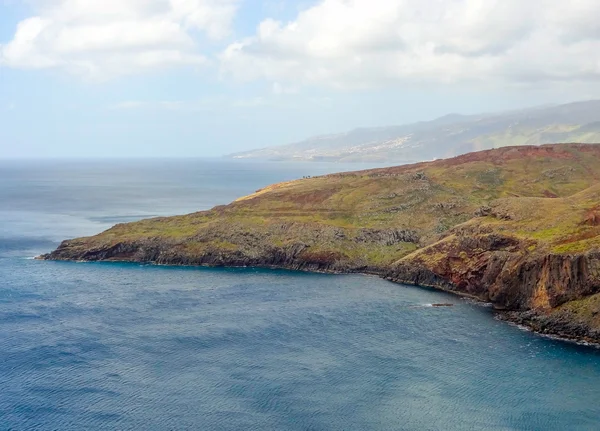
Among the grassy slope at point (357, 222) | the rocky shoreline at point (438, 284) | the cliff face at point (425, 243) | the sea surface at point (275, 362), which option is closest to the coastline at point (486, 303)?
the rocky shoreline at point (438, 284)

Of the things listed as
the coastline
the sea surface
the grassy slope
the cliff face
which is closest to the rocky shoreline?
the coastline

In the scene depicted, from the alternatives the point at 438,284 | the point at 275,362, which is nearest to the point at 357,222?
the point at 438,284

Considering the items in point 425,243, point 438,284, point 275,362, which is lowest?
point 275,362

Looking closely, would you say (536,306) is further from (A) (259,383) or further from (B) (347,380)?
(A) (259,383)

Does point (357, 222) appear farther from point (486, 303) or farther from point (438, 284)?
point (486, 303)

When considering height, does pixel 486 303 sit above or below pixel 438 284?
below

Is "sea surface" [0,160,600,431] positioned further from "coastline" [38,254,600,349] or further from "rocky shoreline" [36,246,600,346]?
"rocky shoreline" [36,246,600,346]

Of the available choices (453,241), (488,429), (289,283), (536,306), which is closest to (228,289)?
(289,283)
